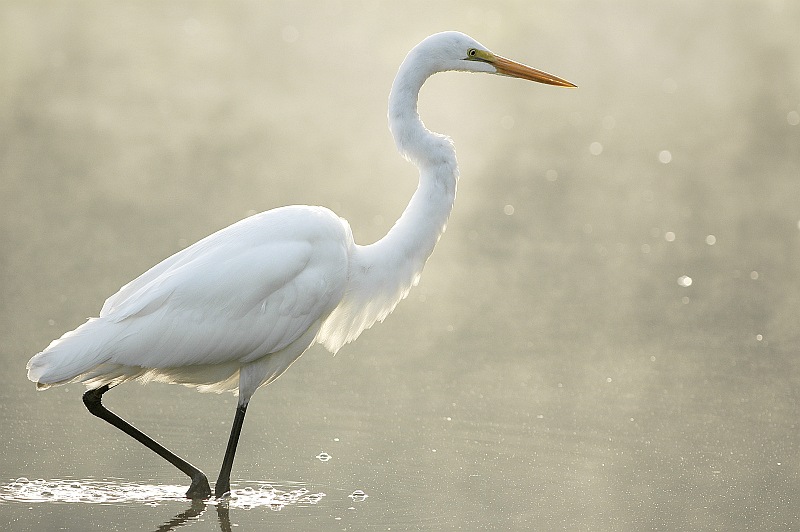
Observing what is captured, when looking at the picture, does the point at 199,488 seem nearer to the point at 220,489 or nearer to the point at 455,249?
the point at 220,489

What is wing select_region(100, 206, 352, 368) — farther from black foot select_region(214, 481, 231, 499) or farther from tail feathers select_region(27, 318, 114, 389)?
black foot select_region(214, 481, 231, 499)

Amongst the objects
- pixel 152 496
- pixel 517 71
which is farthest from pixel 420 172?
pixel 152 496

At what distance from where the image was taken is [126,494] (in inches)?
192

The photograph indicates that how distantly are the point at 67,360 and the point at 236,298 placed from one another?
632mm

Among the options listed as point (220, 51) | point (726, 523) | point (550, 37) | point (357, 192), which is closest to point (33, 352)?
point (726, 523)

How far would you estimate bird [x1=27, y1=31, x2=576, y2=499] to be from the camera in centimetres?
491

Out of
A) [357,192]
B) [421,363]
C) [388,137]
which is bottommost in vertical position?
[421,363]

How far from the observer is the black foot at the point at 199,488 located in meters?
4.92

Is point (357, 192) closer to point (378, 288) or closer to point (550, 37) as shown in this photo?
point (378, 288)

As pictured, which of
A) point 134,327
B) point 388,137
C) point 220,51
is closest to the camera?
point 134,327

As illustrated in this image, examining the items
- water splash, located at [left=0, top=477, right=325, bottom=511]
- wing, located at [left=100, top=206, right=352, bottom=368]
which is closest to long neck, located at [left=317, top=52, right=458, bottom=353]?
wing, located at [left=100, top=206, right=352, bottom=368]

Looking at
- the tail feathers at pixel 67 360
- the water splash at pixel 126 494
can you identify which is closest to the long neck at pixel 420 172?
the water splash at pixel 126 494

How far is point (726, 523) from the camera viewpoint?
16.1ft

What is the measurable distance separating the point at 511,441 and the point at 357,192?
4523 millimetres
